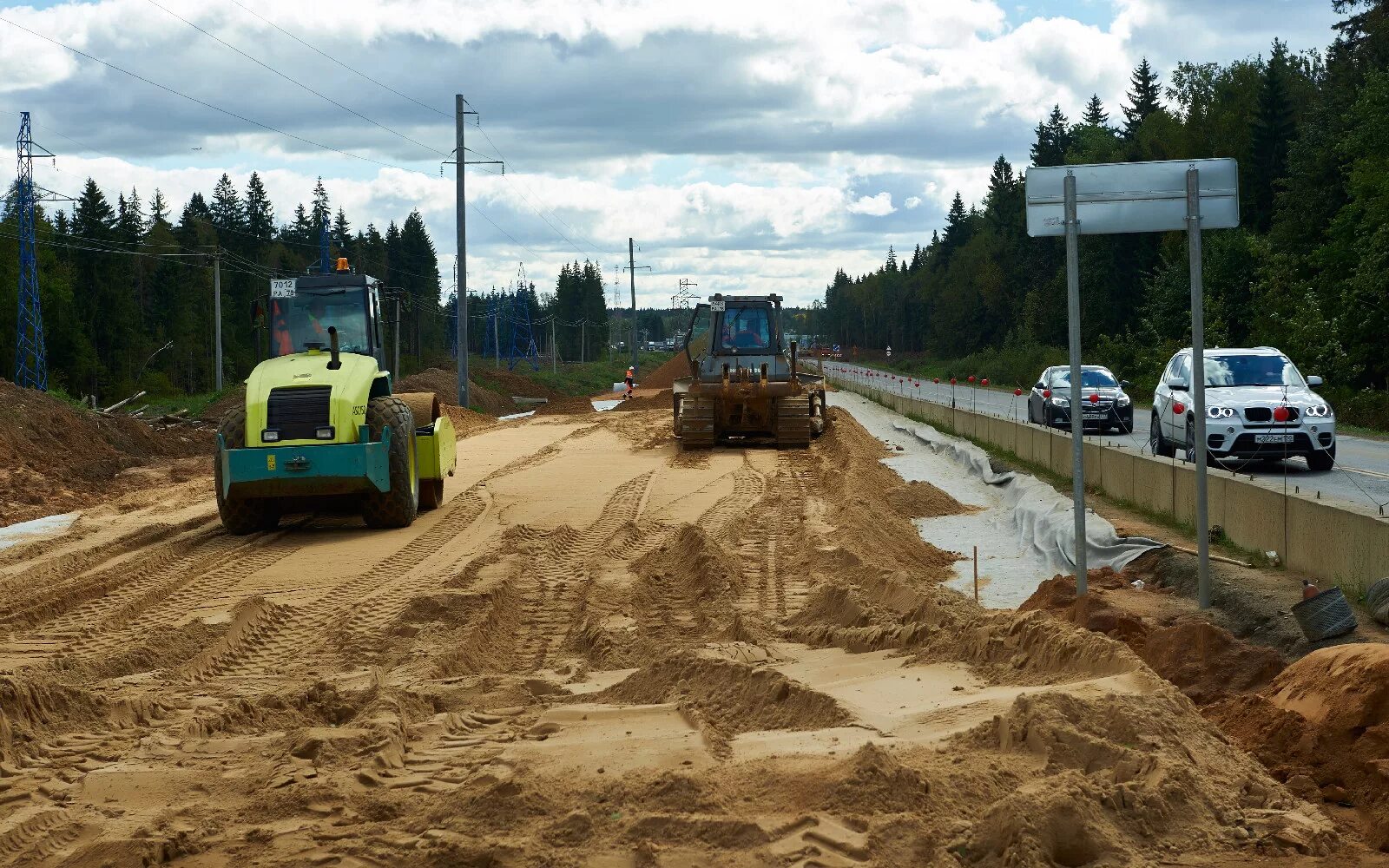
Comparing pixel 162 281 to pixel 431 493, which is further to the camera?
pixel 162 281

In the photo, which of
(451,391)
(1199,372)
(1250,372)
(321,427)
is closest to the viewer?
(1199,372)

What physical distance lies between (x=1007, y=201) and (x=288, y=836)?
119 m

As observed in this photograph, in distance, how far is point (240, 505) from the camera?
15.5 meters

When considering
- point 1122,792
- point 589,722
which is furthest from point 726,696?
point 1122,792

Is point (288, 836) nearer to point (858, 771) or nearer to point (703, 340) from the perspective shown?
point (858, 771)

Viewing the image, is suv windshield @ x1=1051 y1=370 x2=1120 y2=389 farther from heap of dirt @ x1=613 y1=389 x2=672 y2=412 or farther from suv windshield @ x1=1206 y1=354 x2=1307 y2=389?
heap of dirt @ x1=613 y1=389 x2=672 y2=412

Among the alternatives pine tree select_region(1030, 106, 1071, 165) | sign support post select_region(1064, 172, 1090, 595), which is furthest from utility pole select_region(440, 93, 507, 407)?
pine tree select_region(1030, 106, 1071, 165)

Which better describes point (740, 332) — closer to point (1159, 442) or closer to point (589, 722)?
point (1159, 442)

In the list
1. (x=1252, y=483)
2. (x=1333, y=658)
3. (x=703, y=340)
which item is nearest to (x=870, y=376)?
(x=703, y=340)

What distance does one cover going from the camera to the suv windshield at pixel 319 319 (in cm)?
1717

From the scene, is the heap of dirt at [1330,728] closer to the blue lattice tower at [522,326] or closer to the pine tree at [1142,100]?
the pine tree at [1142,100]

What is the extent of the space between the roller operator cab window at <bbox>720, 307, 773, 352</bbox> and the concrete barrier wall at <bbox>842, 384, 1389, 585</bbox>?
30.6ft

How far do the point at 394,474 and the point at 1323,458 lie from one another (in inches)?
541

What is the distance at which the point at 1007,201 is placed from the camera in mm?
119562
